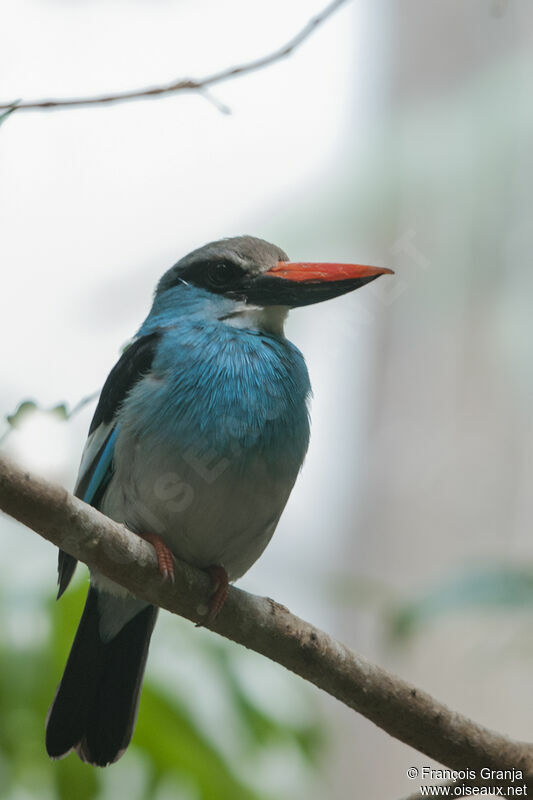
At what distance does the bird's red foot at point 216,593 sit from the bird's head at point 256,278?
705mm

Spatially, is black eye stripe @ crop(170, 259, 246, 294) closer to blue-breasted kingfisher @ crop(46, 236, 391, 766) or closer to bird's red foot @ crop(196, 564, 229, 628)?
blue-breasted kingfisher @ crop(46, 236, 391, 766)

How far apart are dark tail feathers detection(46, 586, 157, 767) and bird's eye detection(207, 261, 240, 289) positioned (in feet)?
2.99

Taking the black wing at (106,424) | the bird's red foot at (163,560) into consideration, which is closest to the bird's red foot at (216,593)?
the bird's red foot at (163,560)

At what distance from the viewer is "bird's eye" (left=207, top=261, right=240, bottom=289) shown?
2699 mm

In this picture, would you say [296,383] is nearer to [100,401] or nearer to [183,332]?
[183,332]

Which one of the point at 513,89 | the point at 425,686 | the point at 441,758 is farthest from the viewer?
the point at 425,686

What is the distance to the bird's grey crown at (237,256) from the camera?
269 centimetres

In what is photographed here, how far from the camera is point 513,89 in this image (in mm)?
4137

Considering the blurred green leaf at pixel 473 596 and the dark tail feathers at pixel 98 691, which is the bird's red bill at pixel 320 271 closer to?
the blurred green leaf at pixel 473 596

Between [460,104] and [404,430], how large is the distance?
2041 mm

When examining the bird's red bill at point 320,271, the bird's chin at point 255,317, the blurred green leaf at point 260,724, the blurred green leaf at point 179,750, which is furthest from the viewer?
the blurred green leaf at point 260,724

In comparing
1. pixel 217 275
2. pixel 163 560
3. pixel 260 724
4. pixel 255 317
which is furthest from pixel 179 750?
pixel 217 275

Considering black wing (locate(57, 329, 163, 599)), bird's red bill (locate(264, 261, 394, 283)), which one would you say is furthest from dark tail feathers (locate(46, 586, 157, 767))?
bird's red bill (locate(264, 261, 394, 283))

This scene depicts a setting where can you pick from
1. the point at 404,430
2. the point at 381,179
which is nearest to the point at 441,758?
the point at 381,179
